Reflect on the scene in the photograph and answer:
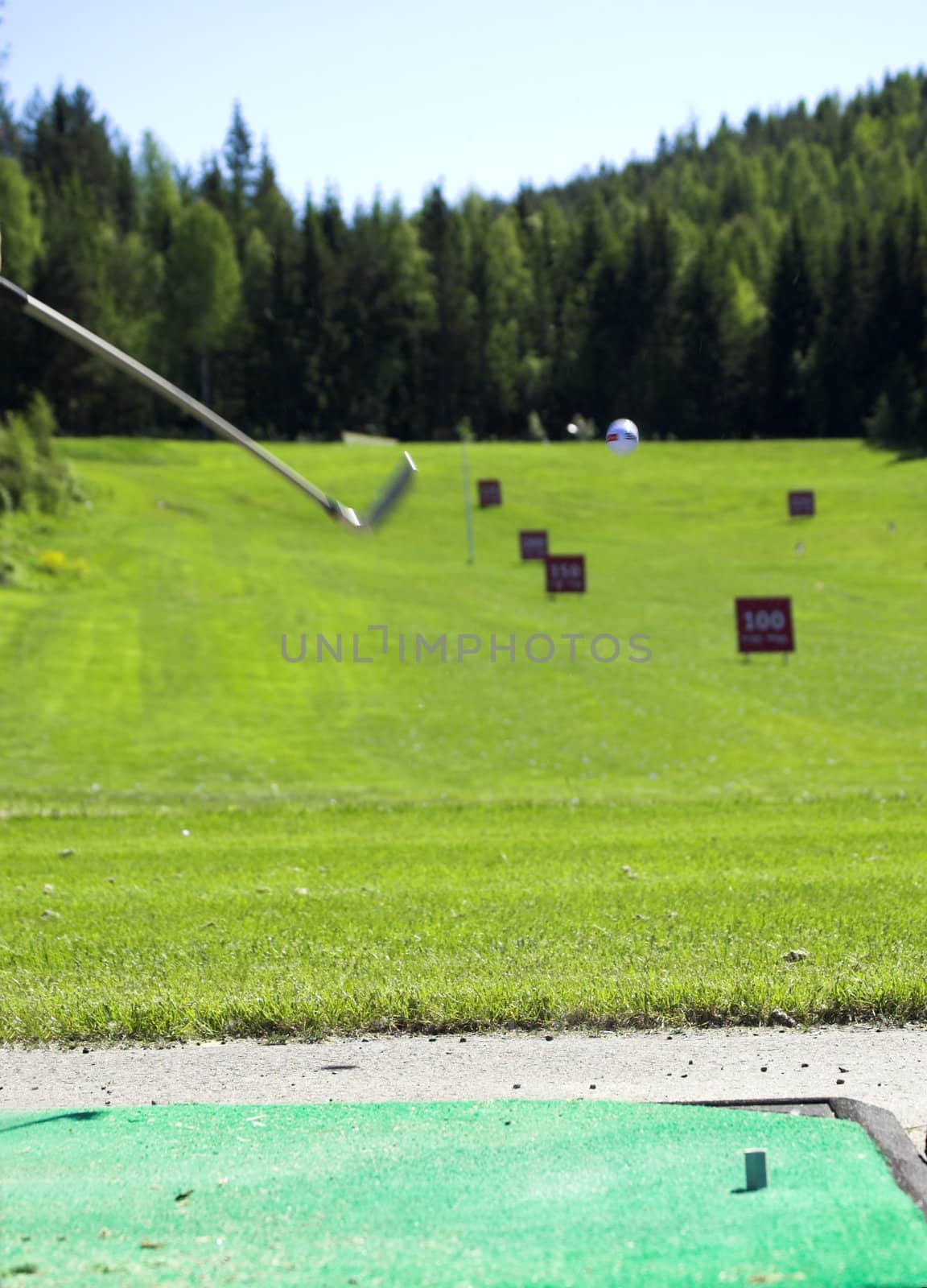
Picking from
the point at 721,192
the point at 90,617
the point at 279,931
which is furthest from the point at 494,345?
the point at 279,931

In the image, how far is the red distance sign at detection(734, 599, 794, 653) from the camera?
26516 millimetres

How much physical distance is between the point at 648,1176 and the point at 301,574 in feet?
119

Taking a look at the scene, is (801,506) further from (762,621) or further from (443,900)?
(443,900)

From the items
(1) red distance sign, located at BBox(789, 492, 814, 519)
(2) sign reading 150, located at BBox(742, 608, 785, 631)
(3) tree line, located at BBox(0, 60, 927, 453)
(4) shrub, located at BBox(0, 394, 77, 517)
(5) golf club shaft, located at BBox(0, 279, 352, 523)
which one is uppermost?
(3) tree line, located at BBox(0, 60, 927, 453)

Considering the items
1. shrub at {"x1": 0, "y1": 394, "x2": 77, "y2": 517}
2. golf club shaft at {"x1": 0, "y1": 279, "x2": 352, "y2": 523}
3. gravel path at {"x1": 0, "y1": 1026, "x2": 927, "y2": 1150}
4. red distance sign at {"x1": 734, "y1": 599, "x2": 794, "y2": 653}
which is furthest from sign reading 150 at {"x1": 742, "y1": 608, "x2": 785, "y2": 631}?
shrub at {"x1": 0, "y1": 394, "x2": 77, "y2": 517}

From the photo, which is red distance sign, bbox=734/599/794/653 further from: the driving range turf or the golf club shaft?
the golf club shaft

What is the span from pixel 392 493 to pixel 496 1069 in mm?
2703

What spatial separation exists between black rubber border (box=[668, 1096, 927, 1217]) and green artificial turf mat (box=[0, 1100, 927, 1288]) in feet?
0.19

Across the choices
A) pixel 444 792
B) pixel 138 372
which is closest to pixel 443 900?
pixel 138 372

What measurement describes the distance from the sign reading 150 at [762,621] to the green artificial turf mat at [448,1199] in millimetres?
21731

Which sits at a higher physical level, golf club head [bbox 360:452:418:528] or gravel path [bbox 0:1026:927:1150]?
golf club head [bbox 360:452:418:528]

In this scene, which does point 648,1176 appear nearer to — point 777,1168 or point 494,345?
point 777,1168

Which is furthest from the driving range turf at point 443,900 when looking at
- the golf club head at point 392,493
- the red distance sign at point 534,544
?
the red distance sign at point 534,544

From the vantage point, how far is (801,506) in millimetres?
57219
